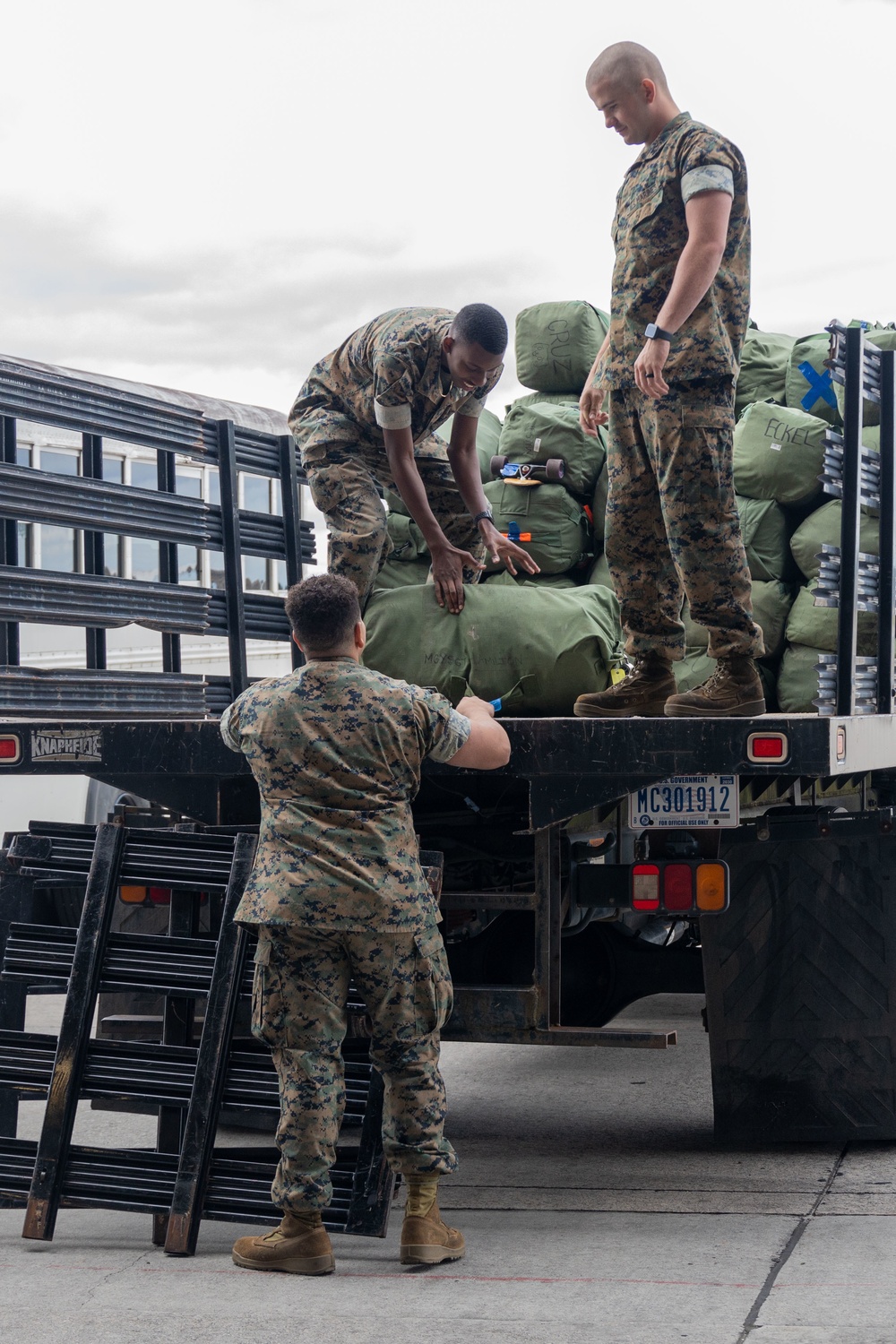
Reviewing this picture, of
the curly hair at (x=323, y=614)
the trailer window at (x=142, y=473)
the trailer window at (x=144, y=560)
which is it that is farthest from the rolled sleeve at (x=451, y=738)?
the trailer window at (x=142, y=473)

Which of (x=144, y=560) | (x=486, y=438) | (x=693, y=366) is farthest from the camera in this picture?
(x=144, y=560)

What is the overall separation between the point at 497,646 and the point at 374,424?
90 centimetres

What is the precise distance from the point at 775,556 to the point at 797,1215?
258cm

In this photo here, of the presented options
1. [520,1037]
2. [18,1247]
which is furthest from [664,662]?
[18,1247]

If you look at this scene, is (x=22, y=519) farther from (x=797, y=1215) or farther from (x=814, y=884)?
(x=797, y=1215)

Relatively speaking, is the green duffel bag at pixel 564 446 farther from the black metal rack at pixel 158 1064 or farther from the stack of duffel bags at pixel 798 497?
the black metal rack at pixel 158 1064

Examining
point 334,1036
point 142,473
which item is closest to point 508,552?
point 334,1036

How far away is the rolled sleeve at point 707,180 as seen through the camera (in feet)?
14.2

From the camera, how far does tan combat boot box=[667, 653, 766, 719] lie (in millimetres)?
4484

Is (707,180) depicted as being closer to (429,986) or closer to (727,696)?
(727,696)

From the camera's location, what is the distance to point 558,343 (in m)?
6.57

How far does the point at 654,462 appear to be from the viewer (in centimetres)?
463

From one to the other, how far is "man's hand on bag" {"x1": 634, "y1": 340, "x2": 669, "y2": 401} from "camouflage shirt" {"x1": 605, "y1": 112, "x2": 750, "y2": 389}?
0.51 ft

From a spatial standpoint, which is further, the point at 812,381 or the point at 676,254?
the point at 812,381
